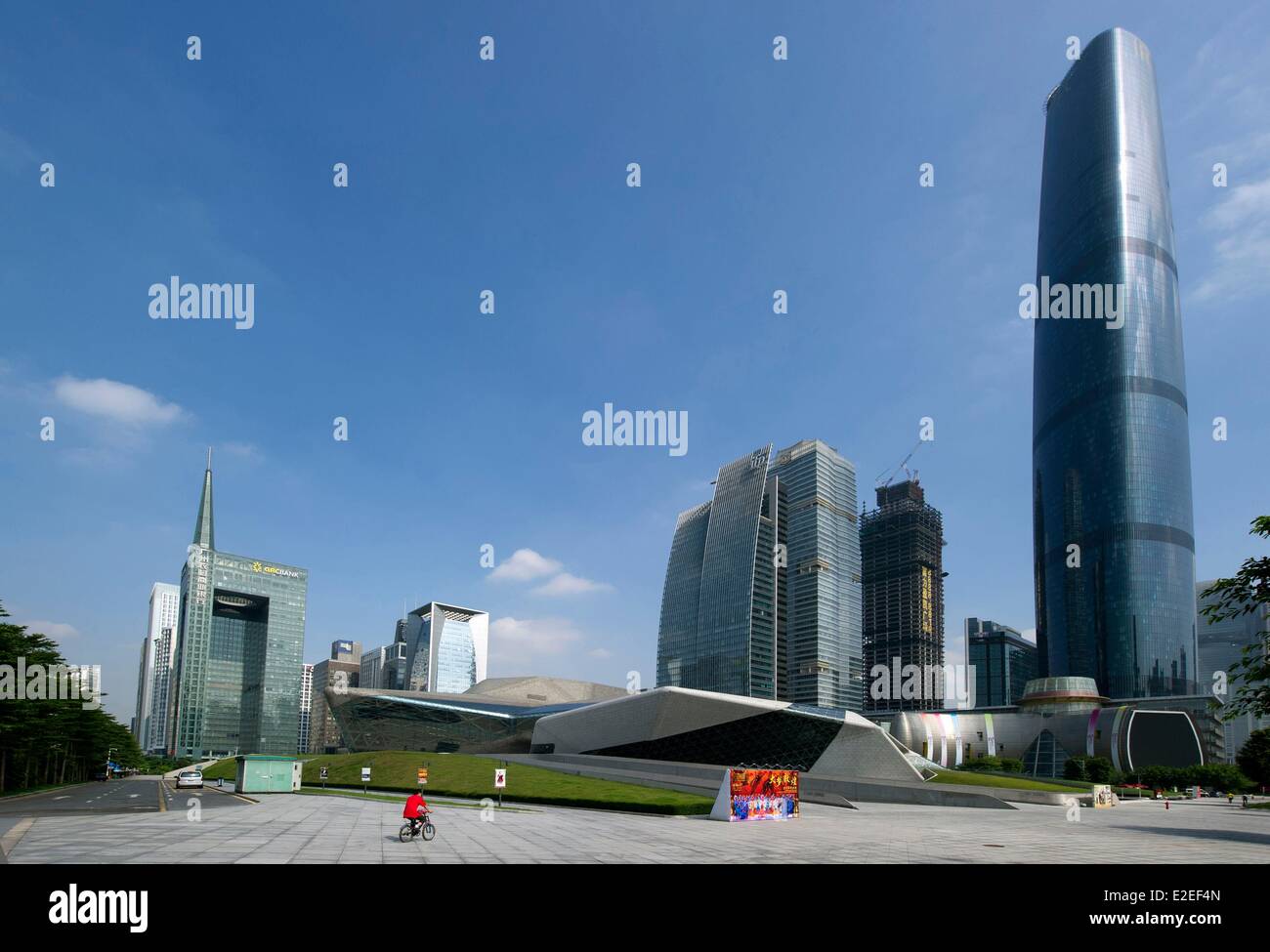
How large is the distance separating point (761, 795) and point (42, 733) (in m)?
65.0

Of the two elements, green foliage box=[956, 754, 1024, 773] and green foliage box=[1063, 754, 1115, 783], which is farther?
green foliage box=[956, 754, 1024, 773]

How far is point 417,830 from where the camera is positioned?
28828 mm

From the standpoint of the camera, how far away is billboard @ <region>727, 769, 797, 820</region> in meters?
42.4

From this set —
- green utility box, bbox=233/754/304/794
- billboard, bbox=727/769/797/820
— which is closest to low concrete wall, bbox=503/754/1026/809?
billboard, bbox=727/769/797/820

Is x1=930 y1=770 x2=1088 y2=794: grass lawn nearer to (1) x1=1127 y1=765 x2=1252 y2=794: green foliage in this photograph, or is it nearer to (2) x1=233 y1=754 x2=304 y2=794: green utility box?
(1) x1=1127 y1=765 x2=1252 y2=794: green foliage

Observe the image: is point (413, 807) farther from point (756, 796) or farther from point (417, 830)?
point (756, 796)

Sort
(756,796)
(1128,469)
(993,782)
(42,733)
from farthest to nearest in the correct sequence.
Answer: (1128,469), (993,782), (42,733), (756,796)

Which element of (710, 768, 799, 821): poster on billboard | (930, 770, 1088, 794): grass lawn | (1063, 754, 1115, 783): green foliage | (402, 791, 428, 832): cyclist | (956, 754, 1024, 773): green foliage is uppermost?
(402, 791, 428, 832): cyclist

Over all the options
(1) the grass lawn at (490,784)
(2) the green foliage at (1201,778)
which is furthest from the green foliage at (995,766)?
(1) the grass lawn at (490,784)

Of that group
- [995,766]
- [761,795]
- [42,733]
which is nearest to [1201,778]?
[995,766]

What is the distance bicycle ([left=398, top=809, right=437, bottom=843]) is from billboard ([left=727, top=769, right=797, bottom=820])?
1757 centimetres

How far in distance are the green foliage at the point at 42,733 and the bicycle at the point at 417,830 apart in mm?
45028
